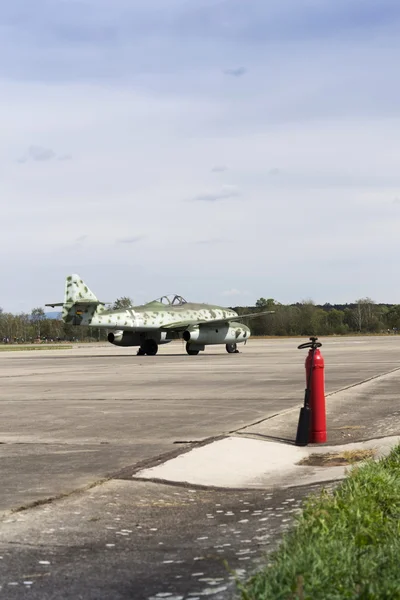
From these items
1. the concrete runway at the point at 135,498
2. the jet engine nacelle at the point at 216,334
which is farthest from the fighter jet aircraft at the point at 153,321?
the concrete runway at the point at 135,498

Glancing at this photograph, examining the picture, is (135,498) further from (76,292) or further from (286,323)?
(286,323)

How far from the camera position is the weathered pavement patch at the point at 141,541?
4426 millimetres

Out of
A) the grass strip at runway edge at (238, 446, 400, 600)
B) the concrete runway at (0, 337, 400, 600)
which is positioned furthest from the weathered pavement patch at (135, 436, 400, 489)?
the grass strip at runway edge at (238, 446, 400, 600)

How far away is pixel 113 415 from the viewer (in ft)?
44.5

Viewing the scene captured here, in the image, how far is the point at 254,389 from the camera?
18.3m

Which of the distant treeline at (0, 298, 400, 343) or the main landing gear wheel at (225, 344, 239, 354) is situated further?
the distant treeline at (0, 298, 400, 343)

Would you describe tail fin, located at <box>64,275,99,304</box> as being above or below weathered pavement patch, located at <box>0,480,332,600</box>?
above

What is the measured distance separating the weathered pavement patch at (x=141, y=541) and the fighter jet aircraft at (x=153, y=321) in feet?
107

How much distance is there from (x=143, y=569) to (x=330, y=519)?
46.2 inches

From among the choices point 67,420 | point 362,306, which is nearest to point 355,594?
point 67,420

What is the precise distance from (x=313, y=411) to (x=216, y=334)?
32.1 metres

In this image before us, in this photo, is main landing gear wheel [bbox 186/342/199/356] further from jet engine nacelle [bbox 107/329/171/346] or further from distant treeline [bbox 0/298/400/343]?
distant treeline [bbox 0/298/400/343]

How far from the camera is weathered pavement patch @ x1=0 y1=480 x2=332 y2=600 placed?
4426 millimetres

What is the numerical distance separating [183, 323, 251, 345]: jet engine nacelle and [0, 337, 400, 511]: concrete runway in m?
15.7
